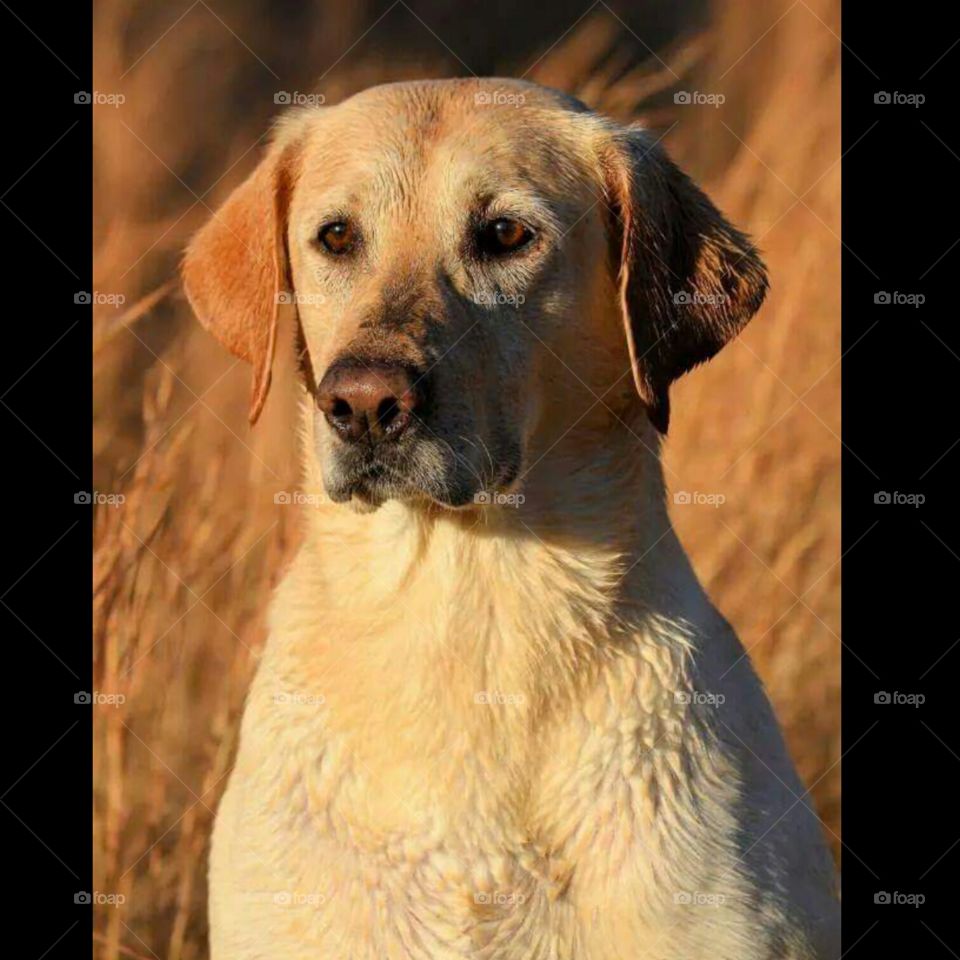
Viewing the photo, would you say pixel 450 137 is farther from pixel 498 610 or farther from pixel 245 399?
pixel 245 399

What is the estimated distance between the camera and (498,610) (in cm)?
363

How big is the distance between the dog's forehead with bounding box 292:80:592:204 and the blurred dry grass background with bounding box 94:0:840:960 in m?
1.22

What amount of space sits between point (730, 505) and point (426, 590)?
2.53 m

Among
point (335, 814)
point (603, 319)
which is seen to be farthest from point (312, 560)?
point (603, 319)

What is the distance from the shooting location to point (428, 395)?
329cm

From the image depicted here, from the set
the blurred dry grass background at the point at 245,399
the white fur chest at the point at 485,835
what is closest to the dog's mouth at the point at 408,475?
the white fur chest at the point at 485,835

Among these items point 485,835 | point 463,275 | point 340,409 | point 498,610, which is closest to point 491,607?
point 498,610

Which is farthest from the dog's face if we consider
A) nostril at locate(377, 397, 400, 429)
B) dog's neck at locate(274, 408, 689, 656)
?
dog's neck at locate(274, 408, 689, 656)

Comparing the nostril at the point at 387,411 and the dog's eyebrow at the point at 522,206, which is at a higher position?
the dog's eyebrow at the point at 522,206

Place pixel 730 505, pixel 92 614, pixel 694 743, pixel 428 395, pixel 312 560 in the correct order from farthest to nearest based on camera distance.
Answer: pixel 730 505, pixel 92 614, pixel 312 560, pixel 694 743, pixel 428 395

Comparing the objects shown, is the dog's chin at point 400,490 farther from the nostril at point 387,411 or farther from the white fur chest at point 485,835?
the white fur chest at point 485,835

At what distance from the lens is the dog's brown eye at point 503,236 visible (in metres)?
3.59

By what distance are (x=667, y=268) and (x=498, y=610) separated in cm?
92

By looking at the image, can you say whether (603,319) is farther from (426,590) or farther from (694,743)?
(694,743)
